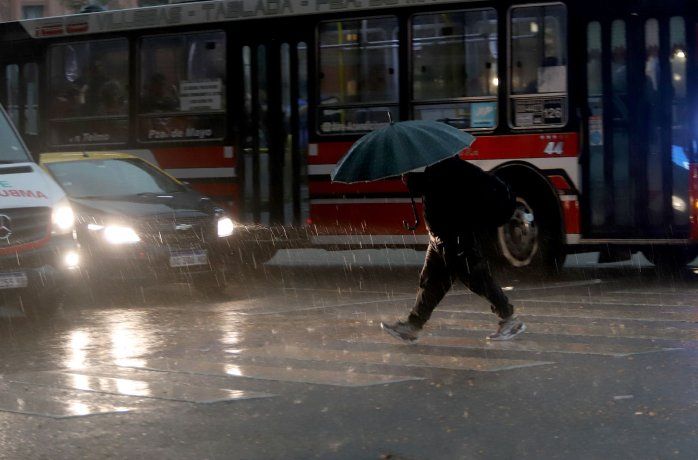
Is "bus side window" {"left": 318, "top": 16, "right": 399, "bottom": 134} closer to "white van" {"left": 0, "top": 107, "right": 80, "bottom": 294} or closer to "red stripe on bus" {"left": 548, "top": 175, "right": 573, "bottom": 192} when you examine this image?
"red stripe on bus" {"left": 548, "top": 175, "right": 573, "bottom": 192}

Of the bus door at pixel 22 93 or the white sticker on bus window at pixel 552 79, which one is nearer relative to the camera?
the white sticker on bus window at pixel 552 79

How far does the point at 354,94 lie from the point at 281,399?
7.66 m

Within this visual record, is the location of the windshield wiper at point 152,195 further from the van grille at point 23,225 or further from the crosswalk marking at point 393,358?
the crosswalk marking at point 393,358

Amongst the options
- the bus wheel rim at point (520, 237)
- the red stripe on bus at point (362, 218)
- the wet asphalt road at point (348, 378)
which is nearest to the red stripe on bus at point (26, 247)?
the wet asphalt road at point (348, 378)

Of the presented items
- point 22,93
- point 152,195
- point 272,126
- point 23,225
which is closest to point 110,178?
point 152,195

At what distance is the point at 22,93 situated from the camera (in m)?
16.8

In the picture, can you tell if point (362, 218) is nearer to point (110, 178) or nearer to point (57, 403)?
point (110, 178)

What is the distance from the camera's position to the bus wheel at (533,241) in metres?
13.2

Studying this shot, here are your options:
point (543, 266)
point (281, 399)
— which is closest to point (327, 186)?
point (543, 266)

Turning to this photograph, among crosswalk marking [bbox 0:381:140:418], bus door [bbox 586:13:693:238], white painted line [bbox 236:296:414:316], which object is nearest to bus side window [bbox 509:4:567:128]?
bus door [bbox 586:13:693:238]

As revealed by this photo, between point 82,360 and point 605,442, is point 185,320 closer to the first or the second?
point 82,360

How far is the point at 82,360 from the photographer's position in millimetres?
8703

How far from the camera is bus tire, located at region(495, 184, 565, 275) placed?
13.2 metres

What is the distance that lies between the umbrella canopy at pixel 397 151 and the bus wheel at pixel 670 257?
5231 millimetres
